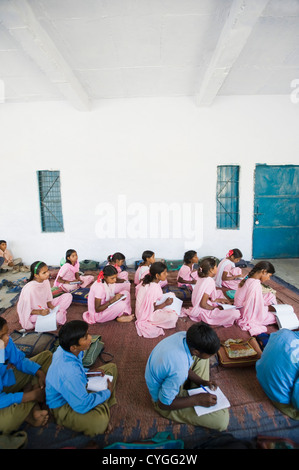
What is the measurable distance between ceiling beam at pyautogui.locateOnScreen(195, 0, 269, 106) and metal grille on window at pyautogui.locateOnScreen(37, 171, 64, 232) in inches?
179

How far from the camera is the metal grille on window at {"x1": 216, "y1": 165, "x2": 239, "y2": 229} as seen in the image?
6.62 meters

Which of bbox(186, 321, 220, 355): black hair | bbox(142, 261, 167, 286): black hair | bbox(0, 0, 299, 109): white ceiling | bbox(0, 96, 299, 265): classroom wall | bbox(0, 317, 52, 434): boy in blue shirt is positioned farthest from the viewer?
bbox(0, 96, 299, 265): classroom wall

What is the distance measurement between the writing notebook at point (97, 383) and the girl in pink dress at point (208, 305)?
67.1 inches

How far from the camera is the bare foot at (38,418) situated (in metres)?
2.03

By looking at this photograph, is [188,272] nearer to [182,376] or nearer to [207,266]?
[207,266]

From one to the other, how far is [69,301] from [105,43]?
4.57 m

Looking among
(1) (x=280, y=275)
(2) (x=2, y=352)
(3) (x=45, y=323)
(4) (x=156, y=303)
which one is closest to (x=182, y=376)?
(2) (x=2, y=352)

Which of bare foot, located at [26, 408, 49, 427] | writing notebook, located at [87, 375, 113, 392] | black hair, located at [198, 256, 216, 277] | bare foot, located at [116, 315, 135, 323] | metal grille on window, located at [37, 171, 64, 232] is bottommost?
bare foot, located at [26, 408, 49, 427]

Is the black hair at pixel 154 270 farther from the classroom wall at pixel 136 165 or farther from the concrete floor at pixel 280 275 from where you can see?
the classroom wall at pixel 136 165

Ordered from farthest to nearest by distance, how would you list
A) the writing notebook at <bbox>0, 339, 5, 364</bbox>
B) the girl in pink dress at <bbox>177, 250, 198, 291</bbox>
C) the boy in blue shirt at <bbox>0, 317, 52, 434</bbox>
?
the girl in pink dress at <bbox>177, 250, 198, 291</bbox> < the writing notebook at <bbox>0, 339, 5, 364</bbox> < the boy in blue shirt at <bbox>0, 317, 52, 434</bbox>

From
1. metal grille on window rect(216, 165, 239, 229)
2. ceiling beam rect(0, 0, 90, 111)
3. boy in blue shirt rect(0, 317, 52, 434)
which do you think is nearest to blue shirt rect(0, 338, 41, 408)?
boy in blue shirt rect(0, 317, 52, 434)

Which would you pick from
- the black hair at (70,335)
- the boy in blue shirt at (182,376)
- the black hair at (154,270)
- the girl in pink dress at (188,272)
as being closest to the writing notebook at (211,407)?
the boy in blue shirt at (182,376)

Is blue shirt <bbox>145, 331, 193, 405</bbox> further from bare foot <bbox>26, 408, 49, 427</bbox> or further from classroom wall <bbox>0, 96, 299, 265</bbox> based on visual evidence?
classroom wall <bbox>0, 96, 299, 265</bbox>

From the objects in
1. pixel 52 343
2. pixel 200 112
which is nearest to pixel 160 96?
pixel 200 112
